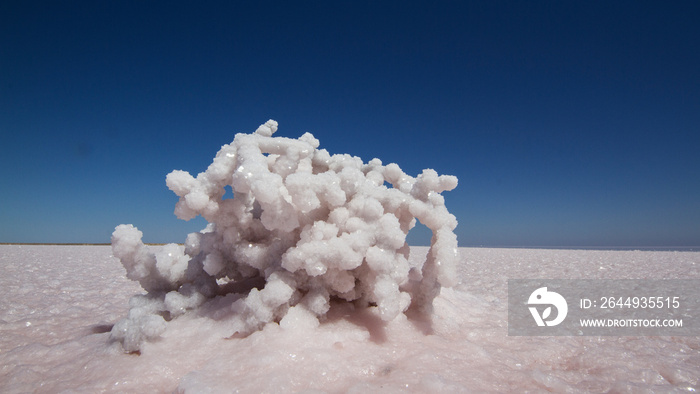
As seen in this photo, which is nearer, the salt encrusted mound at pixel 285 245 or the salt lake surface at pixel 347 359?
the salt lake surface at pixel 347 359

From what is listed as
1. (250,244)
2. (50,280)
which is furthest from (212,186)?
(50,280)

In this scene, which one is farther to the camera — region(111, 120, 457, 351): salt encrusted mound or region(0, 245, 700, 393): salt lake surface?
region(111, 120, 457, 351): salt encrusted mound

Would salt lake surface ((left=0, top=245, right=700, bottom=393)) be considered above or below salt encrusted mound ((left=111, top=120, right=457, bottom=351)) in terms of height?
below

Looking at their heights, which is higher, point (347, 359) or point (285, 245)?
point (285, 245)

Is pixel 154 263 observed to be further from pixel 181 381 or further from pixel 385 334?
pixel 385 334

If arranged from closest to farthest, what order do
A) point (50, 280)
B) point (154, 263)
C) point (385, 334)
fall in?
point (385, 334), point (154, 263), point (50, 280)

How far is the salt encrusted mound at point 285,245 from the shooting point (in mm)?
2092

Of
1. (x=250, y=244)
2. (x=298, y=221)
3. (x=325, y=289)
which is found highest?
(x=298, y=221)

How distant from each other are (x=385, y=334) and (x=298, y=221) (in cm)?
87

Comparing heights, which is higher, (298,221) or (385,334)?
(298,221)

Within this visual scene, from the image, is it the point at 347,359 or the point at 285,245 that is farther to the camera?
the point at 285,245

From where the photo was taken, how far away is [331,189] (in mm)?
2227

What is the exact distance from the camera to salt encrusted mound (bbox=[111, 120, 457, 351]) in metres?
2.09

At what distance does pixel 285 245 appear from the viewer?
7.79 ft
